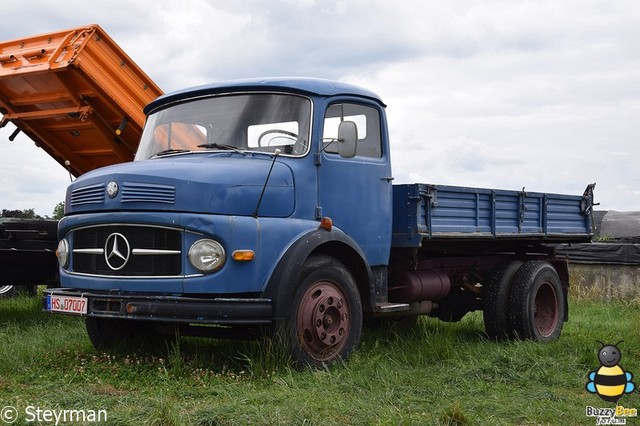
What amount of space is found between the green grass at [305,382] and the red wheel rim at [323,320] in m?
0.20

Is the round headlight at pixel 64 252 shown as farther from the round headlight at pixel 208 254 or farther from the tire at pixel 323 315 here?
the tire at pixel 323 315

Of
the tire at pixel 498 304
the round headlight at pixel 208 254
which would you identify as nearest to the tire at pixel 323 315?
the round headlight at pixel 208 254

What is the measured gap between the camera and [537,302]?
913cm

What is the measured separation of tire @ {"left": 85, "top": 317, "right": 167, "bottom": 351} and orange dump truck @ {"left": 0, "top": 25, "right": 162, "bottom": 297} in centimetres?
199

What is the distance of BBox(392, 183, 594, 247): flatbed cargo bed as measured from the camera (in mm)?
7344

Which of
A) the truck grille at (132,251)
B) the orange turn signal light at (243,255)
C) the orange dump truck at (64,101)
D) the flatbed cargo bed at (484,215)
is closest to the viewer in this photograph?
the orange turn signal light at (243,255)

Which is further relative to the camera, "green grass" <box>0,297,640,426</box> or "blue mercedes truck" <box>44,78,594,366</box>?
"blue mercedes truck" <box>44,78,594,366</box>

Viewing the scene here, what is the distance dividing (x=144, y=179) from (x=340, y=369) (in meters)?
2.02

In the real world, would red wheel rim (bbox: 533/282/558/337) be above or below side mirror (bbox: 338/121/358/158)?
below

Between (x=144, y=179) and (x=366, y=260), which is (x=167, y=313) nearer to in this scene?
(x=144, y=179)

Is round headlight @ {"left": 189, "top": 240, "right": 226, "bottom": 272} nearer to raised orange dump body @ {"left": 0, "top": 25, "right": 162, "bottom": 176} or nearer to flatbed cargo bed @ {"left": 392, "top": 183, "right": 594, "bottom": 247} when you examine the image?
flatbed cargo bed @ {"left": 392, "top": 183, "right": 594, "bottom": 247}

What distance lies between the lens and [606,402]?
5.36m

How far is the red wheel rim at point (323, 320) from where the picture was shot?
5930 mm

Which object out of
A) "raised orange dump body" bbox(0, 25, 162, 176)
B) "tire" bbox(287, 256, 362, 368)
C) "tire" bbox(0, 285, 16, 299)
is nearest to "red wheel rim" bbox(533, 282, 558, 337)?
"tire" bbox(287, 256, 362, 368)
